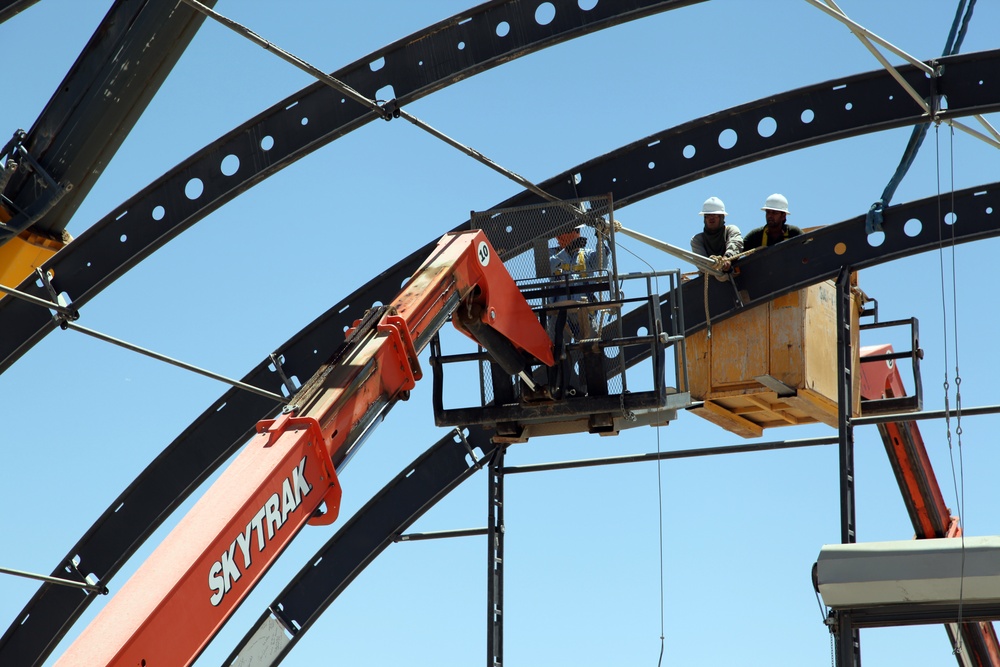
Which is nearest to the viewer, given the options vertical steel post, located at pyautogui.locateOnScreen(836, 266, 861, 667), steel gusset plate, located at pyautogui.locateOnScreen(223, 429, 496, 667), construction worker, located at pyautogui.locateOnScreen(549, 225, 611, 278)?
construction worker, located at pyautogui.locateOnScreen(549, 225, 611, 278)

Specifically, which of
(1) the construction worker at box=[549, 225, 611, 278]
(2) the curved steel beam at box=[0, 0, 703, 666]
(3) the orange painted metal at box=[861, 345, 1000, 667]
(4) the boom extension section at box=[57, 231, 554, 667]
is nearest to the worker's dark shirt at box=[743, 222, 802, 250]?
(3) the orange painted metal at box=[861, 345, 1000, 667]

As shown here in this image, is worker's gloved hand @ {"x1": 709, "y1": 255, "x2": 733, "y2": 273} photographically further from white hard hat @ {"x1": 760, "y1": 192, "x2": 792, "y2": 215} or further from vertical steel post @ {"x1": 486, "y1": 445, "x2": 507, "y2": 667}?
vertical steel post @ {"x1": 486, "y1": 445, "x2": 507, "y2": 667}

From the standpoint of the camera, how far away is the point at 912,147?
15969 millimetres

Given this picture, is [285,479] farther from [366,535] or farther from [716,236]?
[366,535]

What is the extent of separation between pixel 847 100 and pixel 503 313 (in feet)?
16.2

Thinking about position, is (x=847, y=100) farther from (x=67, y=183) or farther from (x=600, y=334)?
(x=67, y=183)

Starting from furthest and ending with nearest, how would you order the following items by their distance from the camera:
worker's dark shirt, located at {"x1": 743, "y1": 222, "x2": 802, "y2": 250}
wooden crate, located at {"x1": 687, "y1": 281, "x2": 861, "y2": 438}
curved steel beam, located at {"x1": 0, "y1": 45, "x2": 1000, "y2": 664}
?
worker's dark shirt, located at {"x1": 743, "y1": 222, "x2": 802, "y2": 250}
wooden crate, located at {"x1": 687, "y1": 281, "x2": 861, "y2": 438}
curved steel beam, located at {"x1": 0, "y1": 45, "x2": 1000, "y2": 664}

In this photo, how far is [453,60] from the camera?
15.1 metres

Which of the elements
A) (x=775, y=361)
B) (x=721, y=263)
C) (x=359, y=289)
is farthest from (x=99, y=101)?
(x=775, y=361)

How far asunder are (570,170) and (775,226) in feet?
9.50

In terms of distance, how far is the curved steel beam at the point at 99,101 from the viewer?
14328 mm

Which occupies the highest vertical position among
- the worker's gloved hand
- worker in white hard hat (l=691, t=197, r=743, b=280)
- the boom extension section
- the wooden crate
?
worker in white hard hat (l=691, t=197, r=743, b=280)

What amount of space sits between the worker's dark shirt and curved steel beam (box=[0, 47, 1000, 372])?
189cm

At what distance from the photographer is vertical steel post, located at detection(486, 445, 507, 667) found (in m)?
18.8
